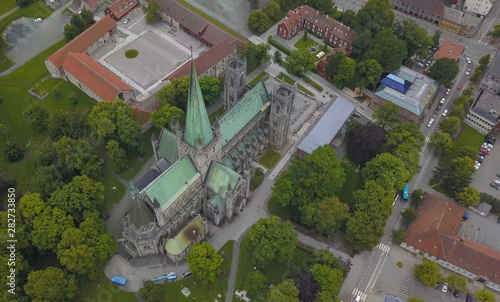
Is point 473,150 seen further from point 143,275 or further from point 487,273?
point 143,275

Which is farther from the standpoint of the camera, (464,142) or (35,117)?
(464,142)

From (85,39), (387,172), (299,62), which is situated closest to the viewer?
(387,172)

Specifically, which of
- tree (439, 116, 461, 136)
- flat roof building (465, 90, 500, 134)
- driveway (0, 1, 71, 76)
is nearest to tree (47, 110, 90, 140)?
driveway (0, 1, 71, 76)

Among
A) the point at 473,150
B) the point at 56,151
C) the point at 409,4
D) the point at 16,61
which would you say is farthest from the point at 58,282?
the point at 409,4

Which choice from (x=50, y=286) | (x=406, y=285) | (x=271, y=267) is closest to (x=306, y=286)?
(x=271, y=267)

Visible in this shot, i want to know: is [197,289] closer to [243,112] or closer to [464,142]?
[243,112]

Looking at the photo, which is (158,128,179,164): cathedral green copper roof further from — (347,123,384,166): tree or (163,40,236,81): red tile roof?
(347,123,384,166): tree
